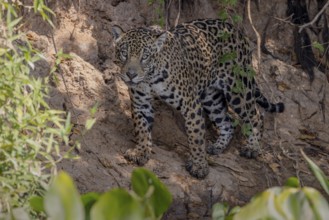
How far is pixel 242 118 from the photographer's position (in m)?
10.5

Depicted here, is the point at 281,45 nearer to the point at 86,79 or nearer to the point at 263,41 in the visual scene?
the point at 263,41

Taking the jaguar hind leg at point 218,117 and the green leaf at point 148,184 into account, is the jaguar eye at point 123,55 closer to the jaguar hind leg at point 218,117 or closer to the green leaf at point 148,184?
the jaguar hind leg at point 218,117

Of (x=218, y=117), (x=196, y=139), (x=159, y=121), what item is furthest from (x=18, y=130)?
(x=218, y=117)

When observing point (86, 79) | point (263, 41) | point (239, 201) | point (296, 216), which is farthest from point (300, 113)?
point (296, 216)

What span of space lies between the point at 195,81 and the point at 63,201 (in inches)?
250

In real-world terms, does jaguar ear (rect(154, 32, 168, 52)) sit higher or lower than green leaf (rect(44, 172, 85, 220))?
lower

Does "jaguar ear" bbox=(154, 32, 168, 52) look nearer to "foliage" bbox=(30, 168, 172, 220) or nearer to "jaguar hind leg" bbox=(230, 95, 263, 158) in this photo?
"jaguar hind leg" bbox=(230, 95, 263, 158)

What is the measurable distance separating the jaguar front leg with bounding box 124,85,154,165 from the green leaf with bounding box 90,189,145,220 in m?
5.91

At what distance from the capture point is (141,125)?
958 cm

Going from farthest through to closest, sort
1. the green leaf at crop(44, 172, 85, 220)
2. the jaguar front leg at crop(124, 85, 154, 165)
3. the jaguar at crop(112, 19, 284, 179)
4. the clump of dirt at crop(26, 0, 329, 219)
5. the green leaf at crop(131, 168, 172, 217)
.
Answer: the jaguar front leg at crop(124, 85, 154, 165)
the clump of dirt at crop(26, 0, 329, 219)
the jaguar at crop(112, 19, 284, 179)
the green leaf at crop(131, 168, 172, 217)
the green leaf at crop(44, 172, 85, 220)

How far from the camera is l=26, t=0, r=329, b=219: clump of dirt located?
935 cm

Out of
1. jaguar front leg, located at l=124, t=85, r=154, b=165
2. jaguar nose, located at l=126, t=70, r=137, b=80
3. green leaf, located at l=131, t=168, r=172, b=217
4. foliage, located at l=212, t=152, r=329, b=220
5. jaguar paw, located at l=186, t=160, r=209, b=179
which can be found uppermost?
foliage, located at l=212, t=152, r=329, b=220

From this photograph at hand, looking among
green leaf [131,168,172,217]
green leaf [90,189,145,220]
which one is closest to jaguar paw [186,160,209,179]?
green leaf [131,168,172,217]

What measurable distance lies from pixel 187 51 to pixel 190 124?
817 mm
